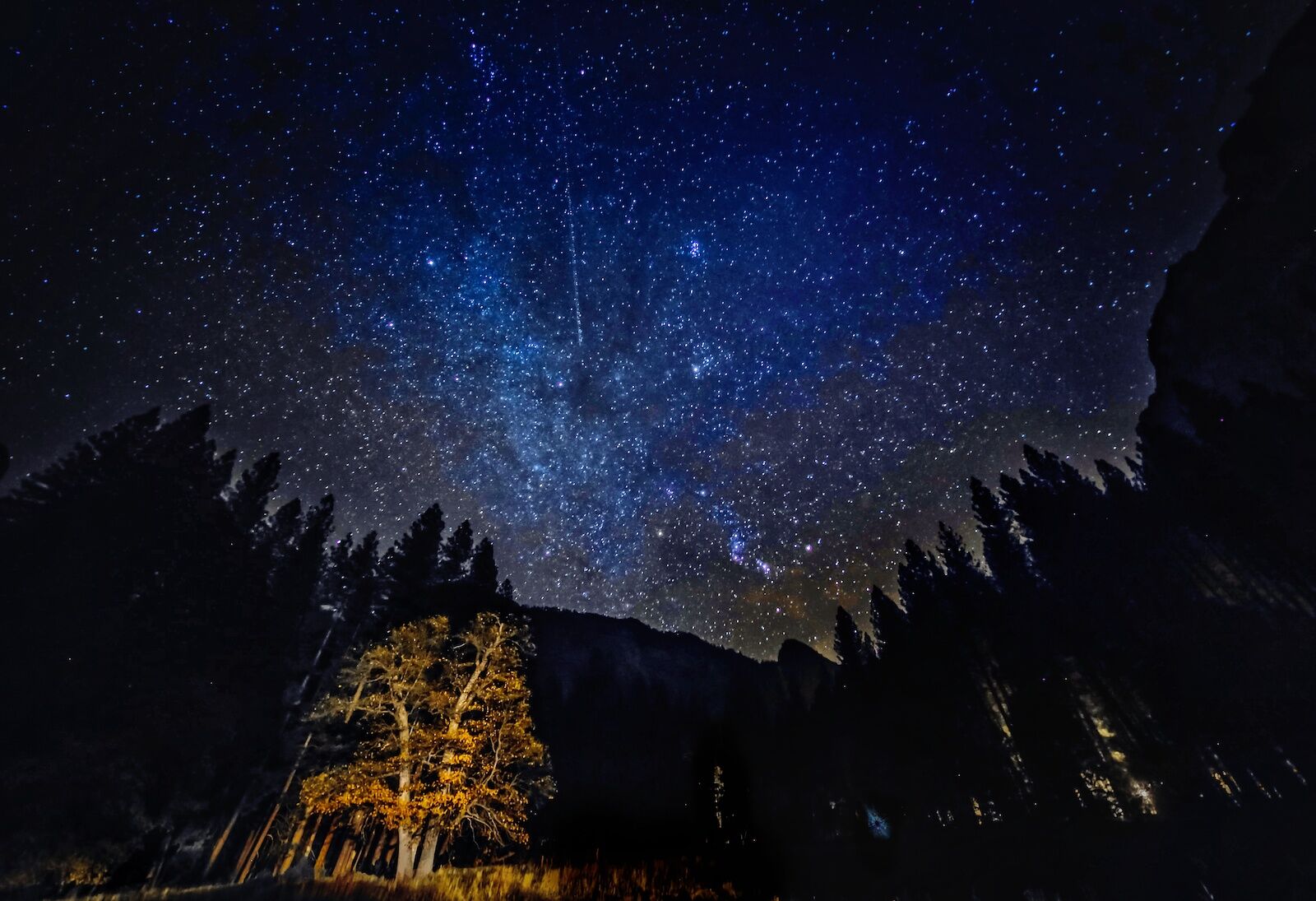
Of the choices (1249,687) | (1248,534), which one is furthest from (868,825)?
(1248,534)

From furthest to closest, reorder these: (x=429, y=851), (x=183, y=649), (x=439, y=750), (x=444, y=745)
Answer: (x=183, y=649) → (x=439, y=750) → (x=444, y=745) → (x=429, y=851)

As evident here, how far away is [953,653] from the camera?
4366 cm


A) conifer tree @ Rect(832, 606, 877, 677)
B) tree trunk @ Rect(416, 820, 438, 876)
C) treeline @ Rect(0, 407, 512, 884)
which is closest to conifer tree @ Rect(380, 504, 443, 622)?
treeline @ Rect(0, 407, 512, 884)

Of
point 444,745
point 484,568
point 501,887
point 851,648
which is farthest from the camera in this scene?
point 851,648

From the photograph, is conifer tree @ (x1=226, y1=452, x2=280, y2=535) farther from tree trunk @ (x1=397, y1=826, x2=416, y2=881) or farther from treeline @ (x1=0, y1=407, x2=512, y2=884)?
tree trunk @ (x1=397, y1=826, x2=416, y2=881)

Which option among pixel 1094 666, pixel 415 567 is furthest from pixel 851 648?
pixel 415 567

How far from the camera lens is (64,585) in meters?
22.2

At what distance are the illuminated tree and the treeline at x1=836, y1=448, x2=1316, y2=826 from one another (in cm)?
3645

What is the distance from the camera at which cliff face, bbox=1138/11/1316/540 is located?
33.2 meters

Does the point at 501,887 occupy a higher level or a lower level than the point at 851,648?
lower

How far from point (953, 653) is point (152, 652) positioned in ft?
183

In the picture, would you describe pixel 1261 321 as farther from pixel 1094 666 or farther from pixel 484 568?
pixel 484 568

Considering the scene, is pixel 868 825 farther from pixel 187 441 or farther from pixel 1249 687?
pixel 187 441

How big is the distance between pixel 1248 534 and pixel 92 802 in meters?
67.6
